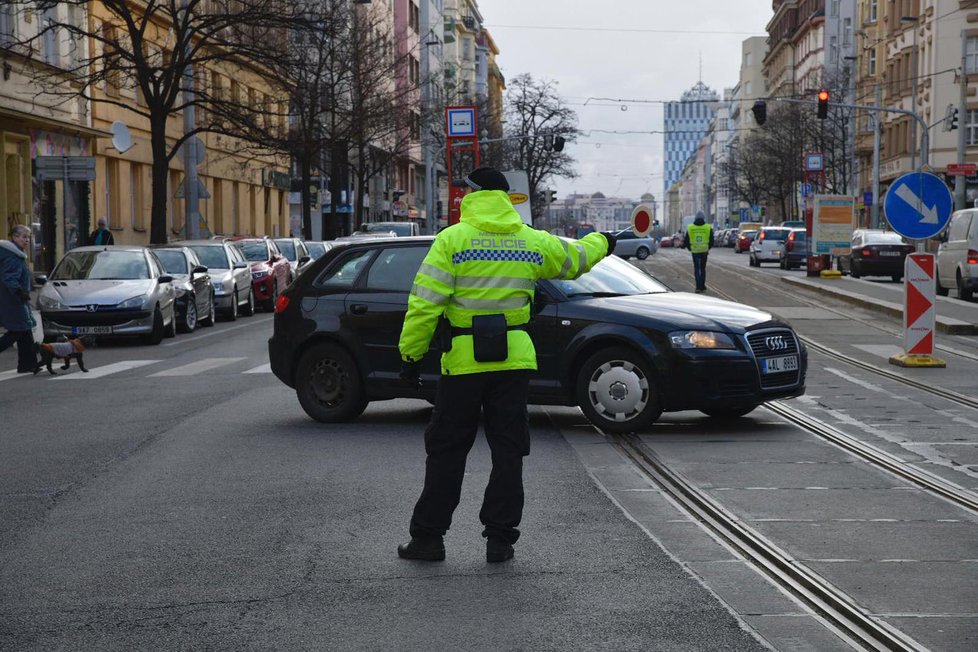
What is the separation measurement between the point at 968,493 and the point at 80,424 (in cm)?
709

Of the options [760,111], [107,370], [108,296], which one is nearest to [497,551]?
[107,370]

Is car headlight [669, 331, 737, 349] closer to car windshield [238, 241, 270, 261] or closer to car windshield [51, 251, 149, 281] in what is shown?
car windshield [51, 251, 149, 281]

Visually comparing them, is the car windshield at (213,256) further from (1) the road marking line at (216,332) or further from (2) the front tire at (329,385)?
(2) the front tire at (329,385)

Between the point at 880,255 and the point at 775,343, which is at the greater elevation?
the point at 775,343

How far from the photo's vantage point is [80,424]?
1244 centimetres

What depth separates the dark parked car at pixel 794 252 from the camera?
53.9 metres

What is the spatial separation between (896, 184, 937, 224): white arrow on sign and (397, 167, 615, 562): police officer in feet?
38.3

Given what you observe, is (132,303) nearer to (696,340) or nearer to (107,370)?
(107,370)

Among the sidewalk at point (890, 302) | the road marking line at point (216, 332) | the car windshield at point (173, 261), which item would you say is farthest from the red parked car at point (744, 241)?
the car windshield at point (173, 261)

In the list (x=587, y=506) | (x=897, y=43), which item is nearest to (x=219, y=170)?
(x=897, y=43)

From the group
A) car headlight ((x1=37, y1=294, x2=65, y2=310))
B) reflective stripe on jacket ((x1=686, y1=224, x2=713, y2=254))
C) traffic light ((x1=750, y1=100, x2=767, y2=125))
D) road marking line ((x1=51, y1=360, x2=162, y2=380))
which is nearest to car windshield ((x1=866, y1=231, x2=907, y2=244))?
traffic light ((x1=750, y1=100, x2=767, y2=125))

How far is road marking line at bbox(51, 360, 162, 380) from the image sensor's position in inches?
698

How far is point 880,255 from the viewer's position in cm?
4325

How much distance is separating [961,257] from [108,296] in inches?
711
